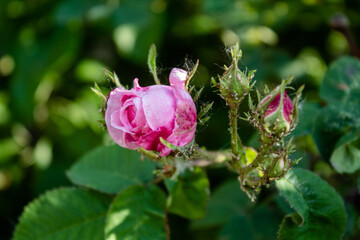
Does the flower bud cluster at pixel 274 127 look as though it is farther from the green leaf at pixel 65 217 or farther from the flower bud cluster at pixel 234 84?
the green leaf at pixel 65 217

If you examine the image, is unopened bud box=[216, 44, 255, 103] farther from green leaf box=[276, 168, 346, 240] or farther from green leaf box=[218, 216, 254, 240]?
green leaf box=[218, 216, 254, 240]

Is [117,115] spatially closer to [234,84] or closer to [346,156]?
[234,84]

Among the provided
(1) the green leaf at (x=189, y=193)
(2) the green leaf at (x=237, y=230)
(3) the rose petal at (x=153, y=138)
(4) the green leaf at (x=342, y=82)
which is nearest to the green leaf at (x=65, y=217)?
(1) the green leaf at (x=189, y=193)

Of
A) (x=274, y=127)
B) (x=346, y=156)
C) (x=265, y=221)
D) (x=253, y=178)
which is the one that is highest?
(x=274, y=127)

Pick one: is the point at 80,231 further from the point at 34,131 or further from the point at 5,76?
the point at 5,76

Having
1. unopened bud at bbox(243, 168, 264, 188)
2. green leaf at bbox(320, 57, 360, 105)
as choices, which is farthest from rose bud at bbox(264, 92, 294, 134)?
green leaf at bbox(320, 57, 360, 105)

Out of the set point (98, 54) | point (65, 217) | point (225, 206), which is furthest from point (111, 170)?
point (98, 54)
